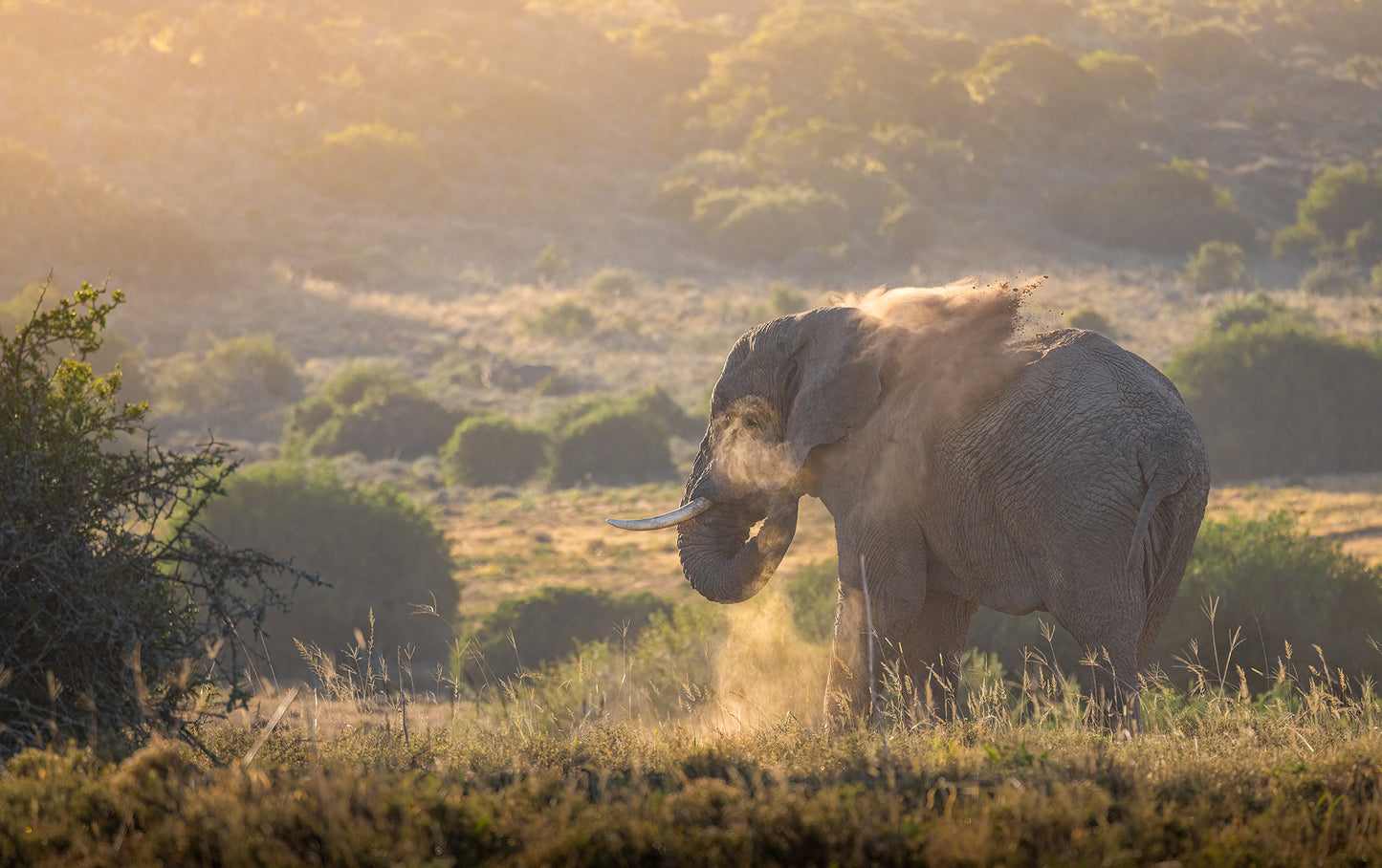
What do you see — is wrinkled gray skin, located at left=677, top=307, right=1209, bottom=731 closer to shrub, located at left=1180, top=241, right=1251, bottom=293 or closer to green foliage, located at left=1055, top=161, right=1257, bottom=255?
shrub, located at left=1180, top=241, right=1251, bottom=293

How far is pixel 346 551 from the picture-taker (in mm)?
20625

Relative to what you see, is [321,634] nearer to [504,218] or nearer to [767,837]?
[767,837]

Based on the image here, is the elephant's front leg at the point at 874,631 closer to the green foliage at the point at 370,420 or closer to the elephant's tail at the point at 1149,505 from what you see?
the elephant's tail at the point at 1149,505

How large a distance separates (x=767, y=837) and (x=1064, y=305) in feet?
133

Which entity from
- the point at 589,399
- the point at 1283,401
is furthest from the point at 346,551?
the point at 1283,401

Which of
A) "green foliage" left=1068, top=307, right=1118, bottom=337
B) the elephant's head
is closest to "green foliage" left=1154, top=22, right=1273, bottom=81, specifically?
"green foliage" left=1068, top=307, right=1118, bottom=337

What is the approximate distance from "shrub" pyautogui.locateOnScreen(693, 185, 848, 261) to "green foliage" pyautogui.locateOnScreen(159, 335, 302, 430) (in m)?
22.7

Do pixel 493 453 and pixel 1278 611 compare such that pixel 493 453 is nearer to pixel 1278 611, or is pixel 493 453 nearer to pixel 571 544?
pixel 571 544

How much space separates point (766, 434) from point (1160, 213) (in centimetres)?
5498

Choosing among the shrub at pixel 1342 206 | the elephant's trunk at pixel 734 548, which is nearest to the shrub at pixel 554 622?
the elephant's trunk at pixel 734 548

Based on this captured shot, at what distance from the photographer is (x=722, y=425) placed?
8109 mm

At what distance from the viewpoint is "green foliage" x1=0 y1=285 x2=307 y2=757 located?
5746 millimetres

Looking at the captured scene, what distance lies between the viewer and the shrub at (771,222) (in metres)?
55.5

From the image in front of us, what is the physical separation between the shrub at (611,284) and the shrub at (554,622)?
30.5 metres
